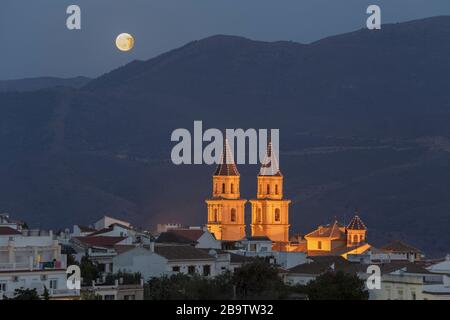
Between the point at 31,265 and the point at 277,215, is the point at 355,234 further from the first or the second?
the point at 31,265

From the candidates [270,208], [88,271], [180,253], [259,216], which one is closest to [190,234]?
[180,253]

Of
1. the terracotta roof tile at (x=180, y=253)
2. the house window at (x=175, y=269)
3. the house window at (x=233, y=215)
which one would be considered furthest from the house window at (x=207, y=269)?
the house window at (x=233, y=215)

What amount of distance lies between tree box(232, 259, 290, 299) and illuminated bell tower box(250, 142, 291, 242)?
65907 mm

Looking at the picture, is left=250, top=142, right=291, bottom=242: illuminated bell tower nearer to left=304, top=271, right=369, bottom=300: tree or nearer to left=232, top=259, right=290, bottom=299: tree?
left=232, top=259, right=290, bottom=299: tree

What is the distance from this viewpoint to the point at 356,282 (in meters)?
51.9

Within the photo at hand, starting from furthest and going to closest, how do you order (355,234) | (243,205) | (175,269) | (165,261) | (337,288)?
(243,205) < (355,234) < (175,269) < (165,261) < (337,288)

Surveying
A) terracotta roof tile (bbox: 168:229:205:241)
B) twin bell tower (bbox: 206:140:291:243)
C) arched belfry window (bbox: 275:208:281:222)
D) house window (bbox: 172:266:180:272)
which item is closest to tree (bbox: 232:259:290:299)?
house window (bbox: 172:266:180:272)

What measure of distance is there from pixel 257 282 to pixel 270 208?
72.1 metres

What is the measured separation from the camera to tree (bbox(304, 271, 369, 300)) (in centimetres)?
4950

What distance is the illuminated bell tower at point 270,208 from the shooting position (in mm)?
120875

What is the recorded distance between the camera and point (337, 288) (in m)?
50.6
